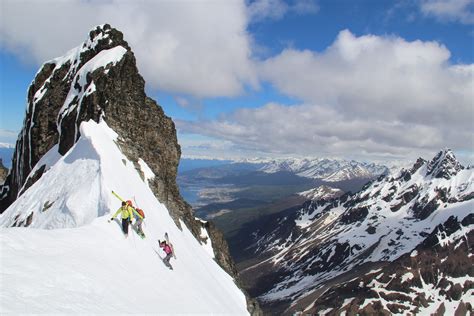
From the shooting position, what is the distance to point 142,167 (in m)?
55.1

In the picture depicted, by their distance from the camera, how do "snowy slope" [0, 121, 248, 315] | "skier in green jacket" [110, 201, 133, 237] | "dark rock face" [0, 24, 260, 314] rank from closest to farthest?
"snowy slope" [0, 121, 248, 315]
"skier in green jacket" [110, 201, 133, 237]
"dark rock face" [0, 24, 260, 314]

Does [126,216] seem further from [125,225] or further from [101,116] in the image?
[101,116]

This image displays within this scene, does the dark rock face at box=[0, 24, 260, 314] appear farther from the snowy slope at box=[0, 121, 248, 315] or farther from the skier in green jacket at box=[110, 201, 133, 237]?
the skier in green jacket at box=[110, 201, 133, 237]

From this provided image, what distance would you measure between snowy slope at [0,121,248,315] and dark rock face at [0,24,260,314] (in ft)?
31.5

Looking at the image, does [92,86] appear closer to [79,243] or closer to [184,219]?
[184,219]

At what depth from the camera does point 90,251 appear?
22.3m

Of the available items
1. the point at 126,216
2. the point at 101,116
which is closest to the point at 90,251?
the point at 126,216

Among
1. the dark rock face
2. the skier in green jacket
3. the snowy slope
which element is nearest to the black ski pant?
the skier in green jacket

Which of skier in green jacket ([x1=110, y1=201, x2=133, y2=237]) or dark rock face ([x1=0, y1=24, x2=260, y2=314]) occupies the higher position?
dark rock face ([x1=0, y1=24, x2=260, y2=314])

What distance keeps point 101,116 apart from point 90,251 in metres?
35.5

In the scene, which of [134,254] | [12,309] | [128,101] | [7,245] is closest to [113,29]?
[128,101]

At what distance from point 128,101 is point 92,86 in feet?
22.6

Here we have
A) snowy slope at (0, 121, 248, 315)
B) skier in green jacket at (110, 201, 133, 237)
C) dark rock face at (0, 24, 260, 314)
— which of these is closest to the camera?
snowy slope at (0, 121, 248, 315)

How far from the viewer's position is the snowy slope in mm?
16094
